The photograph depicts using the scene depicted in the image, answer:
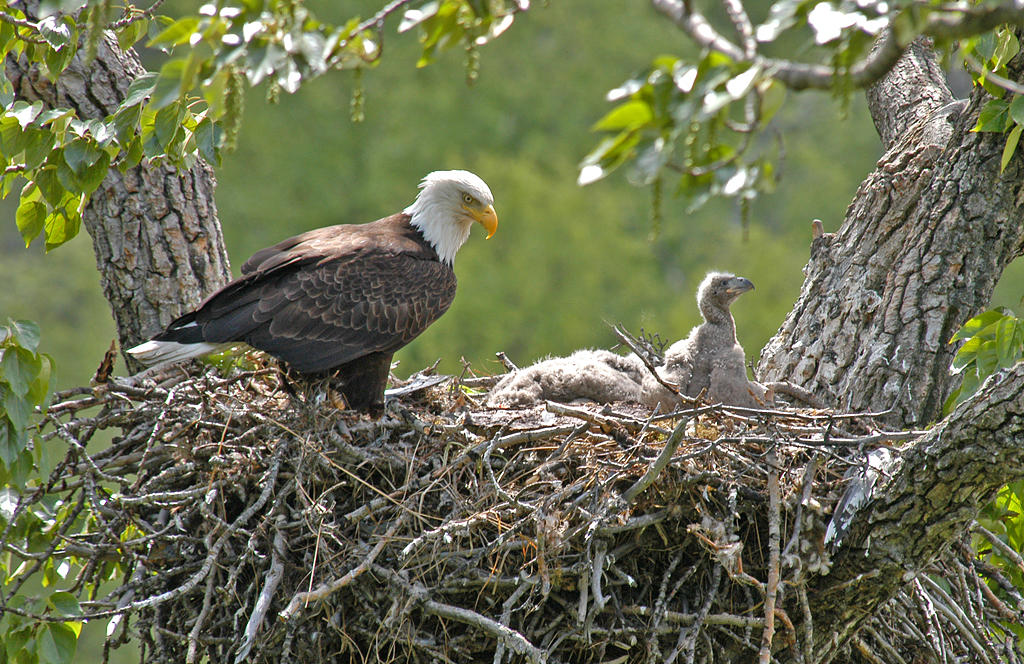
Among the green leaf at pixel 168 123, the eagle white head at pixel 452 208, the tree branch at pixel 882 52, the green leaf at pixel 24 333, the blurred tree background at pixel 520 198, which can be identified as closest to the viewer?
the tree branch at pixel 882 52

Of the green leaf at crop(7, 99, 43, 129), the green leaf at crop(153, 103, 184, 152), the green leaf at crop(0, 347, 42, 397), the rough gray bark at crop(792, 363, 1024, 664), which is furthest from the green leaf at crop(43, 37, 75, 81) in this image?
the rough gray bark at crop(792, 363, 1024, 664)

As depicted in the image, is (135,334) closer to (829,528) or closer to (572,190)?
(829,528)

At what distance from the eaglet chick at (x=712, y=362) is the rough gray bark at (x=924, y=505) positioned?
3.66ft

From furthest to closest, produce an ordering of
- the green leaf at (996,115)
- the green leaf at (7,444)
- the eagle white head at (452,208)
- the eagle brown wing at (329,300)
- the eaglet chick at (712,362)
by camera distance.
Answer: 1. the eagle white head at (452,208)
2. the eaglet chick at (712,362)
3. the eagle brown wing at (329,300)
4. the green leaf at (996,115)
5. the green leaf at (7,444)

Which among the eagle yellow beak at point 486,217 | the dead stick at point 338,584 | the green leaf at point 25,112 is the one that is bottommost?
the dead stick at point 338,584

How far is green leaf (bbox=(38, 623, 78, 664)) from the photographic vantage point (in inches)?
143

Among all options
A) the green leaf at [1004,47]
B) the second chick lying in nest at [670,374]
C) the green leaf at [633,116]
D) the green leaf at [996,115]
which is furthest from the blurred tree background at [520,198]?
the green leaf at [633,116]

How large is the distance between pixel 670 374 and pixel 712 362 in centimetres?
22

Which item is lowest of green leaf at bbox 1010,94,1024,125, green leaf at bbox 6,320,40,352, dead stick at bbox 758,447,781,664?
dead stick at bbox 758,447,781,664

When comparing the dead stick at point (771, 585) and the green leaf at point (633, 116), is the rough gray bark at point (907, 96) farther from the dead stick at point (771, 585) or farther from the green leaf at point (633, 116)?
the green leaf at point (633, 116)

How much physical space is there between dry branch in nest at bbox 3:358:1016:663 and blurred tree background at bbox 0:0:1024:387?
9561 millimetres

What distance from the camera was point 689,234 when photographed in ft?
58.2

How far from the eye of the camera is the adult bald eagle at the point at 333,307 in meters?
4.68

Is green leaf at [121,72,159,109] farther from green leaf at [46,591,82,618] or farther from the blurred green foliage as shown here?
the blurred green foliage
